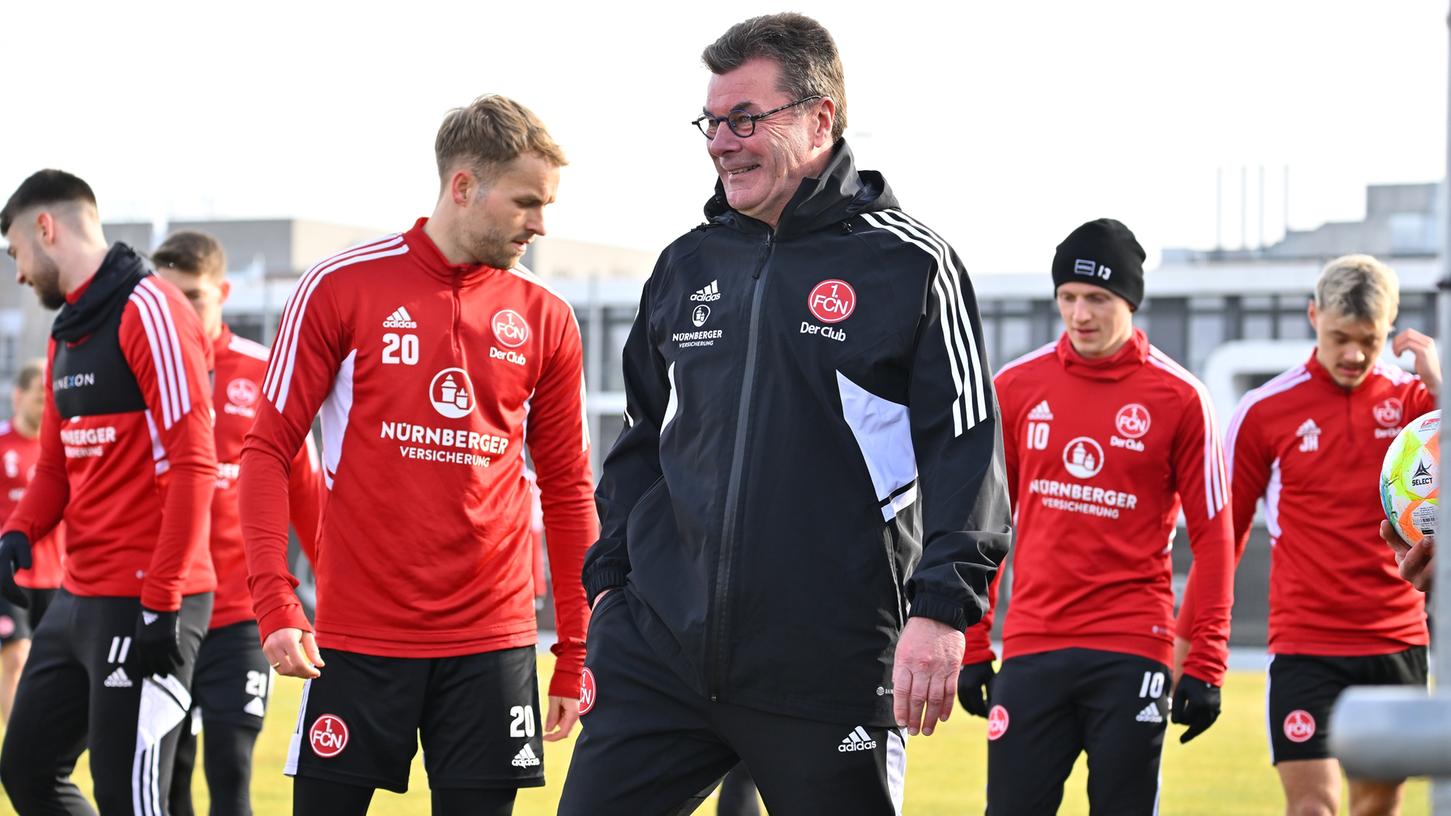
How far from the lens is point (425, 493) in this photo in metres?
5.01

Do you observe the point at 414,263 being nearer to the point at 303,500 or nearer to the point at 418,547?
the point at 418,547

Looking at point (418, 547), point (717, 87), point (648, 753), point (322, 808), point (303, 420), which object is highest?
point (717, 87)

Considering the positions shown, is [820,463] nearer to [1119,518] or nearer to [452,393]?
[452,393]

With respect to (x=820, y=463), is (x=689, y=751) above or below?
below

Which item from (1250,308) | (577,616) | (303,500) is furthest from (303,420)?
(1250,308)

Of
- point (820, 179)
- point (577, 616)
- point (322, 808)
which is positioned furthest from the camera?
point (577, 616)

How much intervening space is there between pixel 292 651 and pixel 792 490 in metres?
1.47

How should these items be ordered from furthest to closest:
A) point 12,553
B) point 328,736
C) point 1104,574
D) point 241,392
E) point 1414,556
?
point 241,392
point 1104,574
point 12,553
point 328,736
point 1414,556

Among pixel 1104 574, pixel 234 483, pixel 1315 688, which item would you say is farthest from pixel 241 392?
pixel 1315 688

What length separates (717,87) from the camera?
13.6ft

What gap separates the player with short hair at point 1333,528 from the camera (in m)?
7.48

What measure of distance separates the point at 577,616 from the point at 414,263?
109 centimetres

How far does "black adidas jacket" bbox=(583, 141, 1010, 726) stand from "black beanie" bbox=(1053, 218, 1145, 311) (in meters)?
2.96

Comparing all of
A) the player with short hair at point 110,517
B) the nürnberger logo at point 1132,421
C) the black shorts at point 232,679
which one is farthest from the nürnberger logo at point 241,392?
the nürnberger logo at point 1132,421
